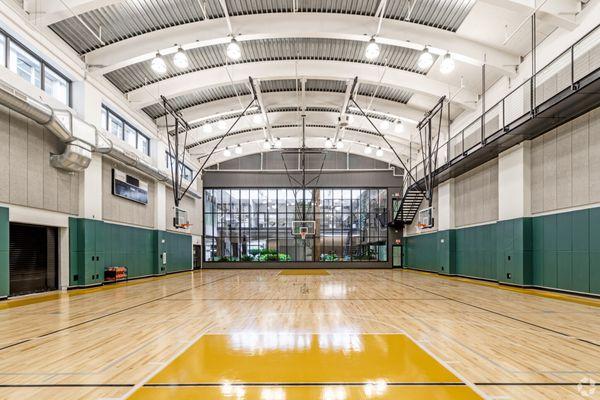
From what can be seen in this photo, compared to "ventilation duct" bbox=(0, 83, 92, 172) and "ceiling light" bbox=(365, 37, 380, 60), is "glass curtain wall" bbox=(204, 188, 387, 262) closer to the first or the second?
"ventilation duct" bbox=(0, 83, 92, 172)

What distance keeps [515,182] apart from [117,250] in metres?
18.2

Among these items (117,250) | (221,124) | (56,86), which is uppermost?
(221,124)

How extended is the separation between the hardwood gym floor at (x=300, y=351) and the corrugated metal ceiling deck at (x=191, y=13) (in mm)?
9745

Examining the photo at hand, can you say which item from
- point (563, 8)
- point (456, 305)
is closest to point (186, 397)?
point (456, 305)

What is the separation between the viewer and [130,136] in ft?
67.4

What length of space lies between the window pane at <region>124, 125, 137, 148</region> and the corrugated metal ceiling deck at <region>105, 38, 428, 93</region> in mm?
2386

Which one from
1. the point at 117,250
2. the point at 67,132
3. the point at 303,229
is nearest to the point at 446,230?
the point at 303,229

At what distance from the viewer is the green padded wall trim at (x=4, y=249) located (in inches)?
450

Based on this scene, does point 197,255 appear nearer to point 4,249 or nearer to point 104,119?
point 104,119

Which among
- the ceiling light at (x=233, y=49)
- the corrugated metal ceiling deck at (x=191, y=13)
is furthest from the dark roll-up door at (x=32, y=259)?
the ceiling light at (x=233, y=49)

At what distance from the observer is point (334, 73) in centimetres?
1861

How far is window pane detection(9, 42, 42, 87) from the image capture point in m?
12.4

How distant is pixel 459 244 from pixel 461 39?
38.7 ft

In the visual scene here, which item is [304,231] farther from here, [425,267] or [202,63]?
[202,63]
